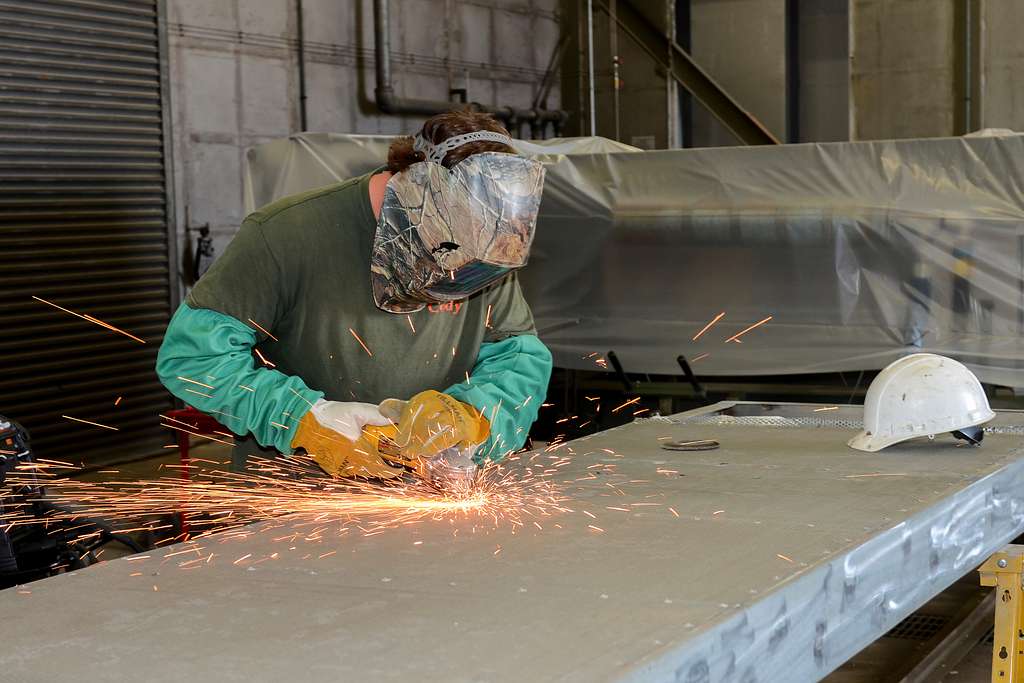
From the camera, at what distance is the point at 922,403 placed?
297 centimetres

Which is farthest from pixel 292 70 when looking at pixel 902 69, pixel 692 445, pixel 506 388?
pixel 506 388

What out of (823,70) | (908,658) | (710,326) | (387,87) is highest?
(823,70)

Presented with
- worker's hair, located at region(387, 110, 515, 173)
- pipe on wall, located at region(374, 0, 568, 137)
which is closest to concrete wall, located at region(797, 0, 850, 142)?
pipe on wall, located at region(374, 0, 568, 137)

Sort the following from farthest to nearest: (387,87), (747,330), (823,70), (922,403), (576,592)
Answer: (823,70), (387,87), (747,330), (922,403), (576,592)

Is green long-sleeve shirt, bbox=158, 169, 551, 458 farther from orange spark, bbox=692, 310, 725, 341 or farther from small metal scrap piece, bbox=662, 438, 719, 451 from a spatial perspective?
orange spark, bbox=692, 310, 725, 341

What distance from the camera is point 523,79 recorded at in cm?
1045

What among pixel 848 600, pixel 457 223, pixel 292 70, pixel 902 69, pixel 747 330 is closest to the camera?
pixel 848 600

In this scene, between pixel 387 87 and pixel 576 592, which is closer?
pixel 576 592

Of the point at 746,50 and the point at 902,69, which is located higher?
the point at 746,50

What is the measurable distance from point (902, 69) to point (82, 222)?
6.29m

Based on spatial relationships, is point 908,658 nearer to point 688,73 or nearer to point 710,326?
point 710,326

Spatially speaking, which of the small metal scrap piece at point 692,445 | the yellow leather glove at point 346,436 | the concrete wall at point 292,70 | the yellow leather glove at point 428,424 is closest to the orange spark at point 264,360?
the yellow leather glove at point 346,436

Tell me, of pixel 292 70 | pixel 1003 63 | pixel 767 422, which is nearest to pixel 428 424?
pixel 767 422

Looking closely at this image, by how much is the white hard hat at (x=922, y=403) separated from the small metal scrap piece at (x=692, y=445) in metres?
0.35
